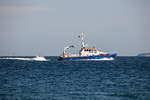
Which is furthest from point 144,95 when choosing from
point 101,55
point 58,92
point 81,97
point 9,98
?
point 101,55

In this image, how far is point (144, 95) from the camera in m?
30.8

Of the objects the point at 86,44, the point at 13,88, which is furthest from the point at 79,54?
the point at 13,88

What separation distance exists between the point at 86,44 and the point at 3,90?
273 feet

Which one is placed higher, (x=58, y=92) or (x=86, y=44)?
(x=86, y=44)

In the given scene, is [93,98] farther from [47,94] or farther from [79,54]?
[79,54]

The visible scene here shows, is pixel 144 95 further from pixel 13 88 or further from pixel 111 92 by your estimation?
pixel 13 88

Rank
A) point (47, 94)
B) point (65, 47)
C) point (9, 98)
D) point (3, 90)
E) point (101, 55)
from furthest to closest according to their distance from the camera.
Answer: point (65, 47), point (101, 55), point (3, 90), point (47, 94), point (9, 98)

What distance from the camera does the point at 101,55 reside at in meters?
116

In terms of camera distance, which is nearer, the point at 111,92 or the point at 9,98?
the point at 9,98

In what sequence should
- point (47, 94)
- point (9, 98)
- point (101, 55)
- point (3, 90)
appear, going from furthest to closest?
point (101, 55), point (3, 90), point (47, 94), point (9, 98)

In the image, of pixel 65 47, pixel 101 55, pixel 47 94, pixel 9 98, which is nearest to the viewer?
pixel 9 98

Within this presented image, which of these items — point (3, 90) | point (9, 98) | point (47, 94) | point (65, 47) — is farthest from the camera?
point (65, 47)

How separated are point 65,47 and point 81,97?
94.9m

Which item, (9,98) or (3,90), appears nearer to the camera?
(9,98)
